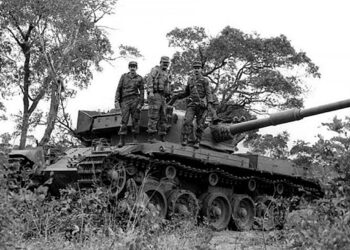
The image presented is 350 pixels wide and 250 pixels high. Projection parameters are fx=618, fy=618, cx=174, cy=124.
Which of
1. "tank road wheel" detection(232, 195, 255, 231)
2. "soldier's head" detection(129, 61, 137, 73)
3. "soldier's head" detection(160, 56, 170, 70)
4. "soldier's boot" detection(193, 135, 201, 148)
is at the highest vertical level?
"soldier's head" detection(160, 56, 170, 70)

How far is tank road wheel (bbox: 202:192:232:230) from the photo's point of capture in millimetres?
12523

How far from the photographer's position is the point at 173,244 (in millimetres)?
6473

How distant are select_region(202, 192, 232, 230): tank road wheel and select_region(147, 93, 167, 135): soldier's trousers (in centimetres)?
172

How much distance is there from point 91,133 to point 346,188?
9.25 metres

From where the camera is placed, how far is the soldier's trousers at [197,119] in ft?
40.7

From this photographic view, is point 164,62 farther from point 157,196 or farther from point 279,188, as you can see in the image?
point 279,188

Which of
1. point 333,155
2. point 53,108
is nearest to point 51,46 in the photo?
point 53,108

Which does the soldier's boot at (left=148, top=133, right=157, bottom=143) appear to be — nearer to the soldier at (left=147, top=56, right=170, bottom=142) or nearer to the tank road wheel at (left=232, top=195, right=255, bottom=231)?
the soldier at (left=147, top=56, right=170, bottom=142)

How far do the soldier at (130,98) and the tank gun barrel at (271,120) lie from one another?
Result: 6.50 ft

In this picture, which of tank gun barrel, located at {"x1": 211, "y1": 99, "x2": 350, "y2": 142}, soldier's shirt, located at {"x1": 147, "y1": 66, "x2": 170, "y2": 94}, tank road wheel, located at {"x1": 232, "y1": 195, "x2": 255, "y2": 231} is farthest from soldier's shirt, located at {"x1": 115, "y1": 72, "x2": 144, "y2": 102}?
tank road wheel, located at {"x1": 232, "y1": 195, "x2": 255, "y2": 231}

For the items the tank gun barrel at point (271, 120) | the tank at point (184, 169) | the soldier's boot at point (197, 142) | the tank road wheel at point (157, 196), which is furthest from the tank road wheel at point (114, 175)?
the tank gun barrel at point (271, 120)

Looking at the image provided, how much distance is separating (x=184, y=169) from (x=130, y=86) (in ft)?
6.41

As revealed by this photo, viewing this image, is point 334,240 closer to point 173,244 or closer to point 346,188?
point 346,188

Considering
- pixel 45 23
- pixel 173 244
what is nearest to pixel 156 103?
pixel 173 244
